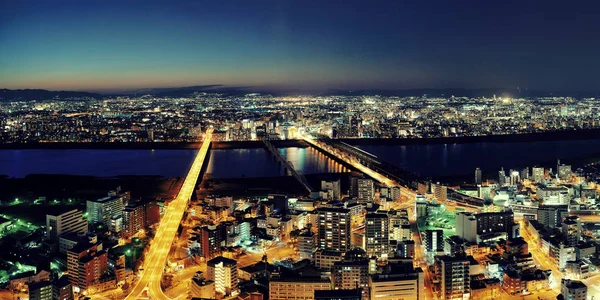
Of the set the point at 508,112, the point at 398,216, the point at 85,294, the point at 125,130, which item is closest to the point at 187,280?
the point at 85,294

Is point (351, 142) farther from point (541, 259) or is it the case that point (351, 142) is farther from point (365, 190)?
point (541, 259)

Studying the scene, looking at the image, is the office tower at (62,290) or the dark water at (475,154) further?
the dark water at (475,154)

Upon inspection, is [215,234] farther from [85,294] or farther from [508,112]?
[508,112]

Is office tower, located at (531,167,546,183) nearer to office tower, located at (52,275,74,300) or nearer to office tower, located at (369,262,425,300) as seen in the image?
office tower, located at (369,262,425,300)

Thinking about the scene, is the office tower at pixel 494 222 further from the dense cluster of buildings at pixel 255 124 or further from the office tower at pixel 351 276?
the dense cluster of buildings at pixel 255 124

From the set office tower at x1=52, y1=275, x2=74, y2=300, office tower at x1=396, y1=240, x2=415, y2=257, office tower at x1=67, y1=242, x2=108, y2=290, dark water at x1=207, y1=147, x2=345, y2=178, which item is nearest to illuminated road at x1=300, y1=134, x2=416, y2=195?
dark water at x1=207, y1=147, x2=345, y2=178

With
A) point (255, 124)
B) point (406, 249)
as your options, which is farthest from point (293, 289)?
point (255, 124)

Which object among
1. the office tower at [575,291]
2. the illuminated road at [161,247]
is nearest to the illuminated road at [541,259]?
the office tower at [575,291]
